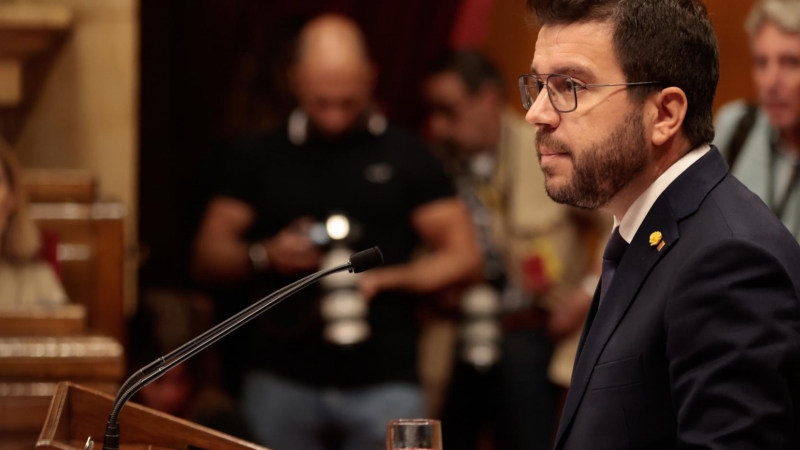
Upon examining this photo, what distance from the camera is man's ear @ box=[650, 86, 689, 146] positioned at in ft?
6.85

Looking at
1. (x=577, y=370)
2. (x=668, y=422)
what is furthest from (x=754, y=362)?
(x=577, y=370)

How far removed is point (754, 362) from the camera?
176 centimetres

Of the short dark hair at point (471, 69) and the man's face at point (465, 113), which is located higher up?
the short dark hair at point (471, 69)

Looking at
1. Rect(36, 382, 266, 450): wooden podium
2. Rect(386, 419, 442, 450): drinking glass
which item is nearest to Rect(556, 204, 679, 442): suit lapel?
Rect(386, 419, 442, 450): drinking glass

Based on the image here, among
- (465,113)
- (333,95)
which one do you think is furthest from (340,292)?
(465,113)

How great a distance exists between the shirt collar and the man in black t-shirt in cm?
207

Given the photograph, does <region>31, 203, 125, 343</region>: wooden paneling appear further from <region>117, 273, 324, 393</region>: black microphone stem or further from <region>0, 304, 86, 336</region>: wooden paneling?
<region>117, 273, 324, 393</region>: black microphone stem

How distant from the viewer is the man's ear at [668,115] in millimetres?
2088

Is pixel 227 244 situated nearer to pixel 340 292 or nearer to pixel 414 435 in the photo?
pixel 340 292

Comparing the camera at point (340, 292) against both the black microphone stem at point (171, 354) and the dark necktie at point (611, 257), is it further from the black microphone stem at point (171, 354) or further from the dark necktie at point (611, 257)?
the black microphone stem at point (171, 354)

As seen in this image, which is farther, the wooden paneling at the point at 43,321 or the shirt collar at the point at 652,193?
the wooden paneling at the point at 43,321

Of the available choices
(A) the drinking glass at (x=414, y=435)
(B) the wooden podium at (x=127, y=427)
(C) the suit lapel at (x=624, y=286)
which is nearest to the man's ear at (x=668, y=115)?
(C) the suit lapel at (x=624, y=286)

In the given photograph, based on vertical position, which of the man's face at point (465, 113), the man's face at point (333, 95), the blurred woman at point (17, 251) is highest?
the man's face at point (465, 113)

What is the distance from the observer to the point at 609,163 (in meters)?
2.10
